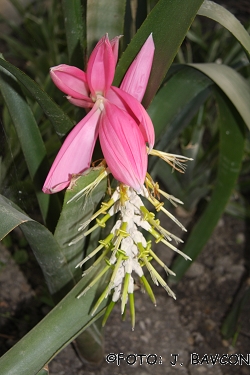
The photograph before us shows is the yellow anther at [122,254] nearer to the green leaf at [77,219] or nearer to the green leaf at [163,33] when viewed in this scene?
the green leaf at [77,219]

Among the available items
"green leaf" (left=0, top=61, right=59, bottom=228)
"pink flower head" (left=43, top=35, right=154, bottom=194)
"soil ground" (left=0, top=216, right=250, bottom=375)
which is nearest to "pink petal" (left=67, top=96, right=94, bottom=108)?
"pink flower head" (left=43, top=35, right=154, bottom=194)

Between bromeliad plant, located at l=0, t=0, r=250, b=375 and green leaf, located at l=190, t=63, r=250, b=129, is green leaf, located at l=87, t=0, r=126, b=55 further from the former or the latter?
green leaf, located at l=190, t=63, r=250, b=129

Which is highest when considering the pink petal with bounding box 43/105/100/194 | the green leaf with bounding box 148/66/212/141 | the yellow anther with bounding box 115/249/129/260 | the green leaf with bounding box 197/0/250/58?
the green leaf with bounding box 197/0/250/58

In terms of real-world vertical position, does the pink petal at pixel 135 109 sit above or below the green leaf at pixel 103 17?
below

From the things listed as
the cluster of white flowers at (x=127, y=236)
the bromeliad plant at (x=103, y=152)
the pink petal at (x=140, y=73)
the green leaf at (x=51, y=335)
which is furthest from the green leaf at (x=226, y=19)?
the green leaf at (x=51, y=335)

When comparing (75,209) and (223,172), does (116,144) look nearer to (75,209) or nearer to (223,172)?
(75,209)

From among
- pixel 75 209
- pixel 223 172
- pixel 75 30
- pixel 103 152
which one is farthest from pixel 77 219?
pixel 223 172

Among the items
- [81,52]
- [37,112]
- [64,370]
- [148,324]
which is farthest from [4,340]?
[81,52]
